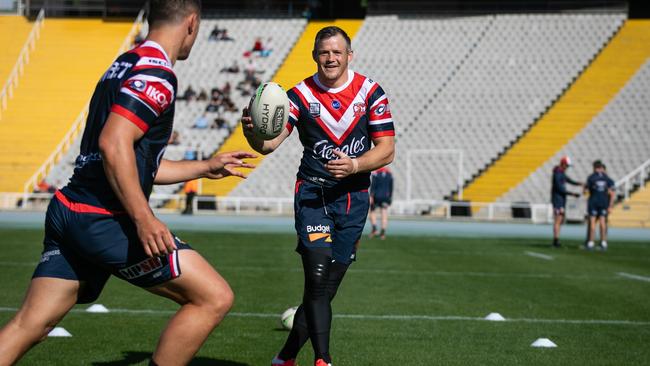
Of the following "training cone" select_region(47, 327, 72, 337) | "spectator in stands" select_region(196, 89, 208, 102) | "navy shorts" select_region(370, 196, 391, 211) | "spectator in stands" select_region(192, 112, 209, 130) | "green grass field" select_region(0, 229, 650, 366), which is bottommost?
"green grass field" select_region(0, 229, 650, 366)

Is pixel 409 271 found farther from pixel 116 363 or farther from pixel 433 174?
pixel 433 174

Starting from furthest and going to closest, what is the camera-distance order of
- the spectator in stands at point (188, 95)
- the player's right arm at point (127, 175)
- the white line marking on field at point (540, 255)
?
the spectator in stands at point (188, 95) < the white line marking on field at point (540, 255) < the player's right arm at point (127, 175)

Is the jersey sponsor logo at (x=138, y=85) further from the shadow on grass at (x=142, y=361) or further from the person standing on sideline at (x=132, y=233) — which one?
the shadow on grass at (x=142, y=361)

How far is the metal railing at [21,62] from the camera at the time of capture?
4341 centimetres

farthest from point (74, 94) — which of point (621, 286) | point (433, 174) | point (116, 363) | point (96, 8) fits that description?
point (116, 363)

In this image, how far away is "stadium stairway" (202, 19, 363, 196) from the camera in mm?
39594

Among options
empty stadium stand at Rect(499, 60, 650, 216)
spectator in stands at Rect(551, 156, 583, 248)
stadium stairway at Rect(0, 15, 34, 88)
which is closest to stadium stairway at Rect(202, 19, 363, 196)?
empty stadium stand at Rect(499, 60, 650, 216)

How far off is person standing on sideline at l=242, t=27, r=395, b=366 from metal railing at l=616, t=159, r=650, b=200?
103 feet

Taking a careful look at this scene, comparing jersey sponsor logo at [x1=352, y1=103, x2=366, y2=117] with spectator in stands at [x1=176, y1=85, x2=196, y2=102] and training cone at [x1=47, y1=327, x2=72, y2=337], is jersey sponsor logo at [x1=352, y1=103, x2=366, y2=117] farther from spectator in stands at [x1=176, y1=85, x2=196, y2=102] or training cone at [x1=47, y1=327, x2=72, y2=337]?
spectator in stands at [x1=176, y1=85, x2=196, y2=102]

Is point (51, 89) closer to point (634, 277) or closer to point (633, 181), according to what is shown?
point (633, 181)

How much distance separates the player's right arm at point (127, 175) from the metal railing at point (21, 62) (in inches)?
1598

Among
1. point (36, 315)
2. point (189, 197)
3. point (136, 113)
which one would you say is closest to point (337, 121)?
point (136, 113)

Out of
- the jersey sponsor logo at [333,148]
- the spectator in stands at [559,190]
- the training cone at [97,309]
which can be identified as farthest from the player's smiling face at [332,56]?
the spectator in stands at [559,190]

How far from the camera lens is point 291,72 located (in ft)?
140
